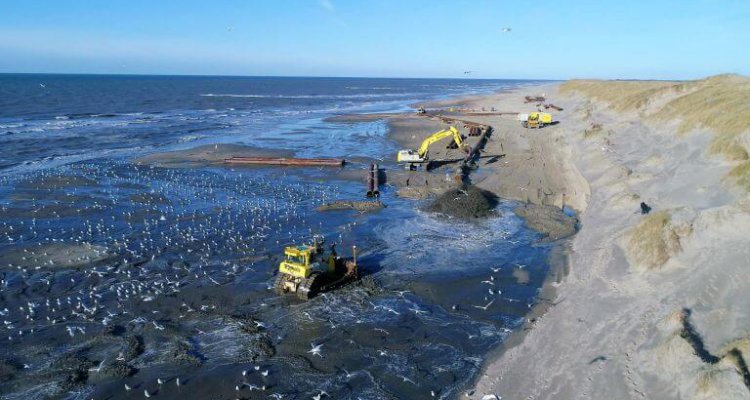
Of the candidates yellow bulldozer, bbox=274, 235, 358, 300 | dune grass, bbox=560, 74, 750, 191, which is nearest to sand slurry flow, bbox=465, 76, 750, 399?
dune grass, bbox=560, 74, 750, 191

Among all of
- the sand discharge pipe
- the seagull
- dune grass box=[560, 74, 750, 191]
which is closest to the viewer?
the seagull

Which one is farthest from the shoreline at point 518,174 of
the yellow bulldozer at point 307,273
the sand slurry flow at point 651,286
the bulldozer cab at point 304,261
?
the bulldozer cab at point 304,261

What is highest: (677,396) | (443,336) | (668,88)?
(668,88)

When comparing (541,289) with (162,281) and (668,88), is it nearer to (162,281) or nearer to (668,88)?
(162,281)

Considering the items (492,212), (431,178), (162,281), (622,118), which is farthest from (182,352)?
(622,118)

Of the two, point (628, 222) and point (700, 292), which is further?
point (628, 222)

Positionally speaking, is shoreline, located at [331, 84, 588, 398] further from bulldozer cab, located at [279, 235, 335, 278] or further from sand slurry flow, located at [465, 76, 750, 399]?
bulldozer cab, located at [279, 235, 335, 278]
